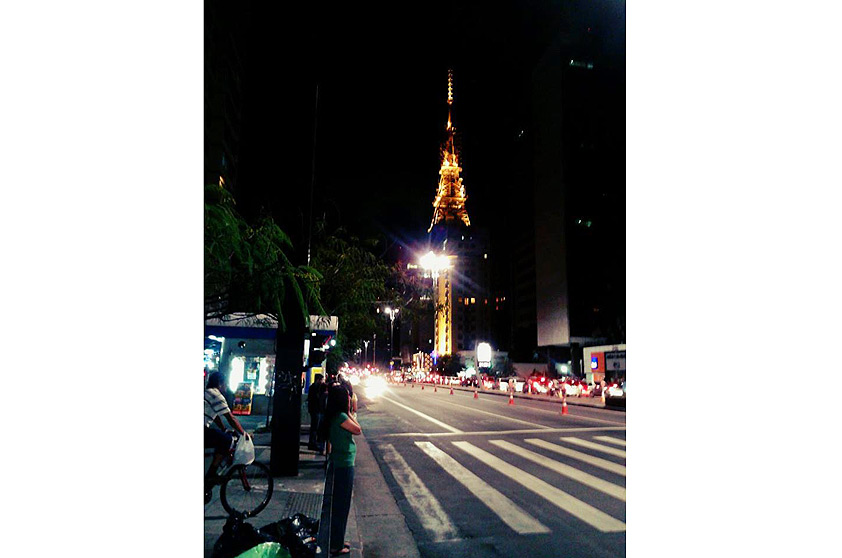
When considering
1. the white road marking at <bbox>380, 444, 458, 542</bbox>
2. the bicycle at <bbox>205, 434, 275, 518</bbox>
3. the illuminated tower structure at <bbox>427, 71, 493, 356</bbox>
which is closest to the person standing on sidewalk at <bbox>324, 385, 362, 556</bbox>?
the white road marking at <bbox>380, 444, 458, 542</bbox>

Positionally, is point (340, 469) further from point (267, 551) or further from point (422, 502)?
point (422, 502)

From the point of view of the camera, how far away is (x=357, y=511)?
6910 millimetres

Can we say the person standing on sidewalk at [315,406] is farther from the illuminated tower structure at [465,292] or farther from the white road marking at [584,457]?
the illuminated tower structure at [465,292]

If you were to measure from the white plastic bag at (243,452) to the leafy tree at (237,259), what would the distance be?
236 centimetres

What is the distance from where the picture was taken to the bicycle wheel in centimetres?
644

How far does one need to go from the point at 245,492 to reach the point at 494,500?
345cm

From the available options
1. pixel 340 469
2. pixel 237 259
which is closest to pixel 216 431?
pixel 340 469

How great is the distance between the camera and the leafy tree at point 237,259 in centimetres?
366

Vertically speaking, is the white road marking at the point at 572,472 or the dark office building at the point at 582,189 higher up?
the dark office building at the point at 582,189

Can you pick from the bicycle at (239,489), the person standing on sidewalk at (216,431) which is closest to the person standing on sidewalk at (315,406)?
the bicycle at (239,489)
